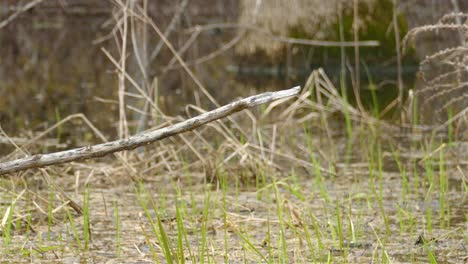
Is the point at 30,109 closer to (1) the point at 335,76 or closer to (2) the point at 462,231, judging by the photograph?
(1) the point at 335,76

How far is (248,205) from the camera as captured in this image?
4.17 metres

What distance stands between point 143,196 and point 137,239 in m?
0.85

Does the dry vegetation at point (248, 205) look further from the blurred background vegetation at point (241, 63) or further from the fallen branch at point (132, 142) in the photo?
the blurred background vegetation at point (241, 63)

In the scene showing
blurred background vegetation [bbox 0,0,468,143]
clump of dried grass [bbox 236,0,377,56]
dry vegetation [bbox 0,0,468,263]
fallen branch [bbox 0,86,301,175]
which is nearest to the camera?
fallen branch [bbox 0,86,301,175]

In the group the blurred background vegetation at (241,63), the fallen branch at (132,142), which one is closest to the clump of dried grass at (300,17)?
the blurred background vegetation at (241,63)

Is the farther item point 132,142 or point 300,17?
point 300,17

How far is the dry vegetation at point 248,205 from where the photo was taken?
3.29 metres

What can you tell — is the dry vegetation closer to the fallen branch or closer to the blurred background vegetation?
the fallen branch

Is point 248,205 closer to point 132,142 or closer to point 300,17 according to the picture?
point 132,142

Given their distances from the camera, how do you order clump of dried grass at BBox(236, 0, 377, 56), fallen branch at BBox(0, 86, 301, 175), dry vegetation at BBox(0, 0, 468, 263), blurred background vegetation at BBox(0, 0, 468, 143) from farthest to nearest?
clump of dried grass at BBox(236, 0, 377, 56), blurred background vegetation at BBox(0, 0, 468, 143), dry vegetation at BBox(0, 0, 468, 263), fallen branch at BBox(0, 86, 301, 175)

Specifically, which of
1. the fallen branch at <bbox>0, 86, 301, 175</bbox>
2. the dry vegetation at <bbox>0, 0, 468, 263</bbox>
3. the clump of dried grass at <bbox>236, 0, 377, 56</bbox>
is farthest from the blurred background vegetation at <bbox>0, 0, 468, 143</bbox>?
the fallen branch at <bbox>0, 86, 301, 175</bbox>

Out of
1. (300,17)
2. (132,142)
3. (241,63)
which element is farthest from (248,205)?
(241,63)

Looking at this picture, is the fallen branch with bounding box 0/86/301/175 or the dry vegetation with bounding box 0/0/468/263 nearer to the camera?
the fallen branch with bounding box 0/86/301/175

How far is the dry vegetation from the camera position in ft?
10.8
